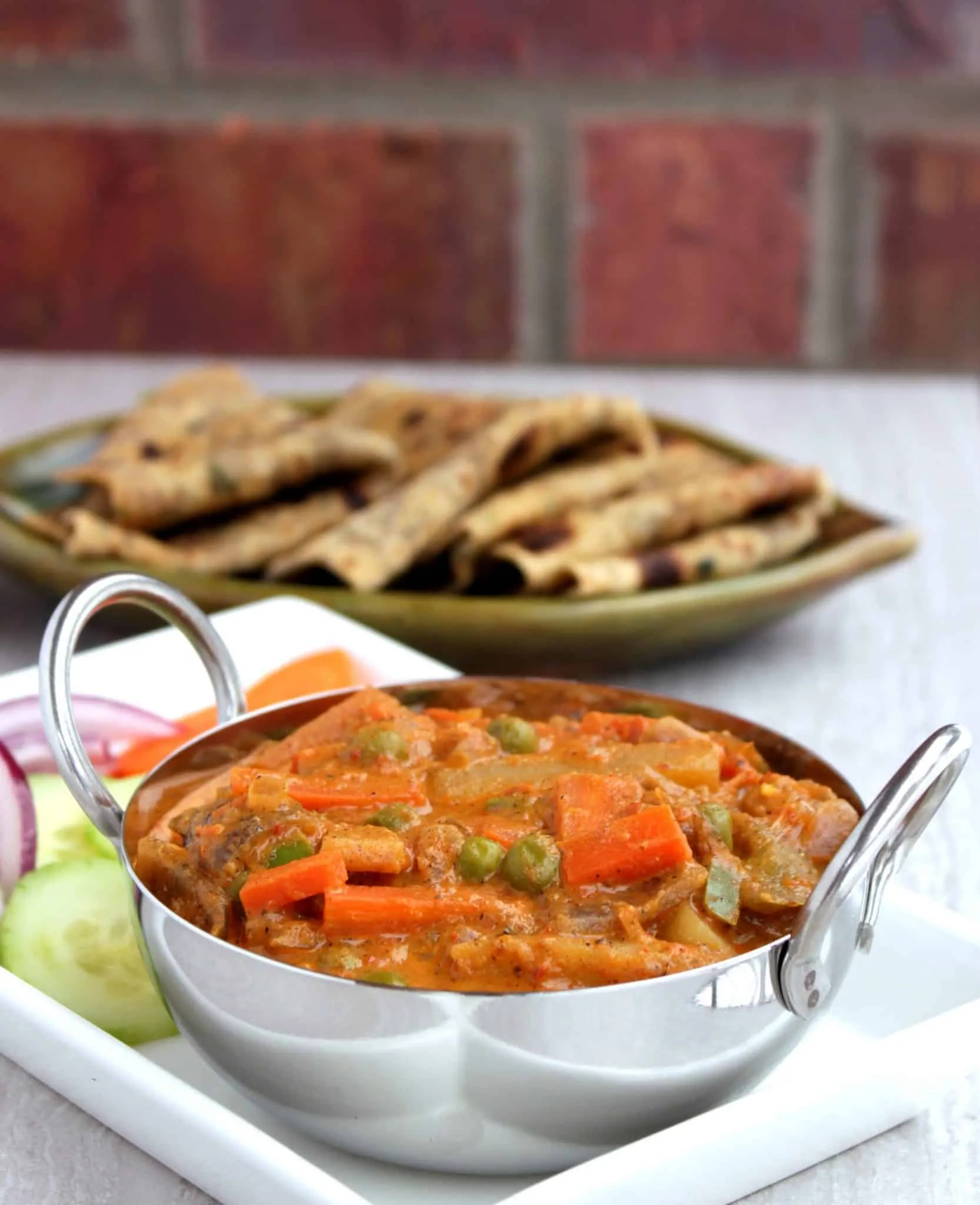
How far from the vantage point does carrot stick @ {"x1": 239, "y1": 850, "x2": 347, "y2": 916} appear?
1270 millimetres

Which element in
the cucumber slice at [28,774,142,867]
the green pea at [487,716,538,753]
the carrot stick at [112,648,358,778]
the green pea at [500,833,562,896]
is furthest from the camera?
the carrot stick at [112,648,358,778]

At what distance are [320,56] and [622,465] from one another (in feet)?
6.78

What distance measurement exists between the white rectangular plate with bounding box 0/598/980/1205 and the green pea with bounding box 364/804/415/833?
230 millimetres

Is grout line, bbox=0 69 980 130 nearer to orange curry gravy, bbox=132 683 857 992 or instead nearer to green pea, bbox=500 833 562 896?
orange curry gravy, bbox=132 683 857 992

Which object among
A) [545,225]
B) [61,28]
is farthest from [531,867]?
[61,28]

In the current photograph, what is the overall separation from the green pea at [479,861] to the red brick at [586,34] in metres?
3.28

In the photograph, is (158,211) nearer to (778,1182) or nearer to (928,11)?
(928,11)

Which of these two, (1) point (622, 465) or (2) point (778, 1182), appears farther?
(1) point (622, 465)

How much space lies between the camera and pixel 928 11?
4230 mm

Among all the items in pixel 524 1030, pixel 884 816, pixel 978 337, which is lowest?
pixel 978 337

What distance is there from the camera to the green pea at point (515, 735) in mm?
1526

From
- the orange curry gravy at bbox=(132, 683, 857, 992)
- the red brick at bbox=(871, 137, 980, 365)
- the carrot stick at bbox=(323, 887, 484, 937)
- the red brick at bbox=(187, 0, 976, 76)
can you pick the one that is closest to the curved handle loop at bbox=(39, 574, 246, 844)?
the orange curry gravy at bbox=(132, 683, 857, 992)

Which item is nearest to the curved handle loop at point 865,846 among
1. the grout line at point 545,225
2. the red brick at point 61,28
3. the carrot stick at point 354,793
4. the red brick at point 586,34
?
the carrot stick at point 354,793

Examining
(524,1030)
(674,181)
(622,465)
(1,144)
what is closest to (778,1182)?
(524,1030)
